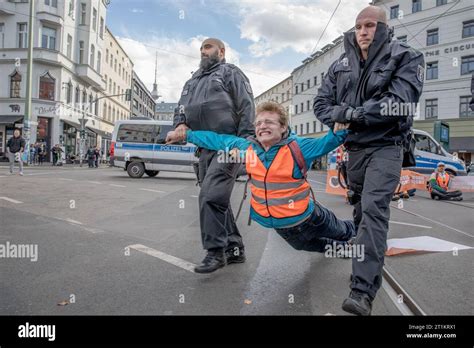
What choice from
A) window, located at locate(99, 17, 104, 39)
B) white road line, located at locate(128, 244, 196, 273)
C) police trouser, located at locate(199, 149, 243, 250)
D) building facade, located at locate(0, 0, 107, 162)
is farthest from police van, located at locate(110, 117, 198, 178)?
window, located at locate(99, 17, 104, 39)

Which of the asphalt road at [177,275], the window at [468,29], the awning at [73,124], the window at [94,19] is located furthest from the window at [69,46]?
the window at [468,29]

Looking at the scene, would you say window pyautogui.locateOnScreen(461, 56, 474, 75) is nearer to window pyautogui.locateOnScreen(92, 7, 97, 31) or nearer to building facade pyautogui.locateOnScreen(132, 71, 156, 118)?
window pyautogui.locateOnScreen(92, 7, 97, 31)

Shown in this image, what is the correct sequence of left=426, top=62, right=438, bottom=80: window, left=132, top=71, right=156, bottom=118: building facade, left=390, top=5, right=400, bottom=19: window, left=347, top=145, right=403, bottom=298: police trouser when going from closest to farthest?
left=347, top=145, right=403, bottom=298: police trouser → left=426, top=62, right=438, bottom=80: window → left=390, top=5, right=400, bottom=19: window → left=132, top=71, right=156, bottom=118: building facade

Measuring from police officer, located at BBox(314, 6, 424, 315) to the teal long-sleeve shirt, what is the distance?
0.14 metres

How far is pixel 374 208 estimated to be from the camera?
2510 mm

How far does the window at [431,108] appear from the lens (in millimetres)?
33219

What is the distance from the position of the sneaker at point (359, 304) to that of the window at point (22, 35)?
36.0 metres

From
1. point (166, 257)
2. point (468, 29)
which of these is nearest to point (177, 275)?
point (166, 257)

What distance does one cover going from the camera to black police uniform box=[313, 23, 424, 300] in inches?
97.4

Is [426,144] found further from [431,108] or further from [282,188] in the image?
[431,108]

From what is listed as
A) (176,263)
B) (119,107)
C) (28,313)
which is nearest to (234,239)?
(176,263)

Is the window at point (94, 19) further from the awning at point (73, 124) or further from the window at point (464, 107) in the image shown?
the window at point (464, 107)

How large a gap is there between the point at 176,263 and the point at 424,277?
6.97ft

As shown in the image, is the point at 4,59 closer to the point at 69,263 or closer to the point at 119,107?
the point at 119,107
